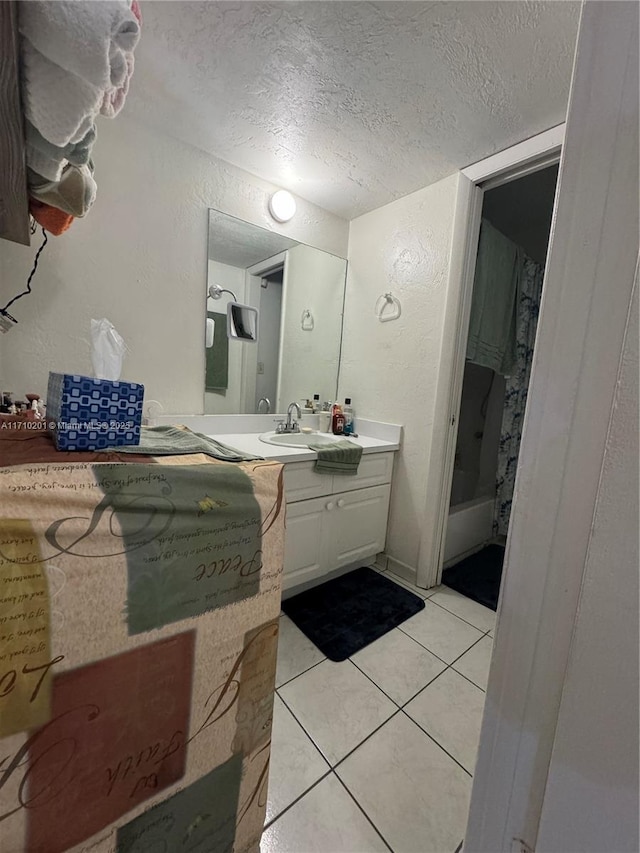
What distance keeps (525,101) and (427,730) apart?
220 centimetres

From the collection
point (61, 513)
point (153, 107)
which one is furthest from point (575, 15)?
point (61, 513)

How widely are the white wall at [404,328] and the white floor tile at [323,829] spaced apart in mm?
1133

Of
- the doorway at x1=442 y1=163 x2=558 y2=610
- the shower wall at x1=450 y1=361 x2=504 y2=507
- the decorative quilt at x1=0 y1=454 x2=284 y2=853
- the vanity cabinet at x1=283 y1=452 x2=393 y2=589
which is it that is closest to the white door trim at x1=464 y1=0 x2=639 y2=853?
the decorative quilt at x1=0 y1=454 x2=284 y2=853

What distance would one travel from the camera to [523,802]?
0.49 metres

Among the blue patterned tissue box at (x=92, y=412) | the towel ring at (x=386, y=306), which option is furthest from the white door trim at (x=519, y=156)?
the blue patterned tissue box at (x=92, y=412)

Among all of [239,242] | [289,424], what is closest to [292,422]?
[289,424]

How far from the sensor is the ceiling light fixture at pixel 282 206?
1784 mm

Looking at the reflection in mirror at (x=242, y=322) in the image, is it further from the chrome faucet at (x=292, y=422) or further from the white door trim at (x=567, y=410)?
the white door trim at (x=567, y=410)

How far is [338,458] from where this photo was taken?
159 centimetres

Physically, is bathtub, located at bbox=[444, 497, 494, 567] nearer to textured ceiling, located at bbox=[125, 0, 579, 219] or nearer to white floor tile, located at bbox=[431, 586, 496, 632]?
white floor tile, located at bbox=[431, 586, 496, 632]

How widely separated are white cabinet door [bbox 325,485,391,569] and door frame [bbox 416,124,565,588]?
0.25 meters

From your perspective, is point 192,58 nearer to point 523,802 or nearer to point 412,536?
point 523,802

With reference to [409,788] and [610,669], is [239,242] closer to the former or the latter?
[610,669]

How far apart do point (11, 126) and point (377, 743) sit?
A: 1.63 meters
